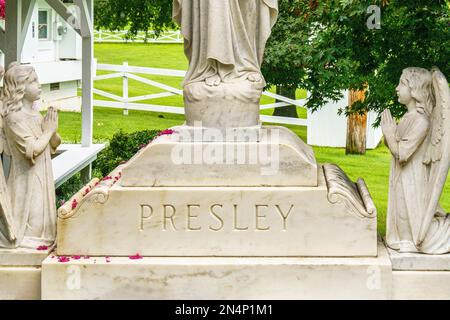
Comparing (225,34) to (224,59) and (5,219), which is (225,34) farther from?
(5,219)

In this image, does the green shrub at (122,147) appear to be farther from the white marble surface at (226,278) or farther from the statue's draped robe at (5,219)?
the white marble surface at (226,278)

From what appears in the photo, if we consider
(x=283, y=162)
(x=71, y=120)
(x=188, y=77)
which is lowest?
(x=71, y=120)

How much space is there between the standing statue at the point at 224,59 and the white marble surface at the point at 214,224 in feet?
2.41

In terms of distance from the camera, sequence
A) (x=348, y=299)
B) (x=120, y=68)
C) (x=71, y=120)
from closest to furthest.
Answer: (x=348, y=299) → (x=71, y=120) → (x=120, y=68)

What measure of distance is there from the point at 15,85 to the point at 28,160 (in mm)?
611

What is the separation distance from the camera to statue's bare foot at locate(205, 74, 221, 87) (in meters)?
9.29

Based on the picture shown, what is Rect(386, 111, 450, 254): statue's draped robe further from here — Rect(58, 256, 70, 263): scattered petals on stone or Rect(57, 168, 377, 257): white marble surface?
Rect(58, 256, 70, 263): scattered petals on stone

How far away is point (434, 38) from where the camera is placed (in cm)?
1218

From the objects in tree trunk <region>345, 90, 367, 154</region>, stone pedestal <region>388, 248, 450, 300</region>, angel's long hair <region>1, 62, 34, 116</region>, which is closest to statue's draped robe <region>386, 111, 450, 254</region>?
stone pedestal <region>388, 248, 450, 300</region>

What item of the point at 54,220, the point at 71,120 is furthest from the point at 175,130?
the point at 71,120

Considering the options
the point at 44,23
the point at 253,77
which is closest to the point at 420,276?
the point at 253,77

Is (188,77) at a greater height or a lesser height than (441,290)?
greater

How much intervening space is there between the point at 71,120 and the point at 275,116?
4.83 metres

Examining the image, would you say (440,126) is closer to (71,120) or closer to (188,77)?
(188,77)
